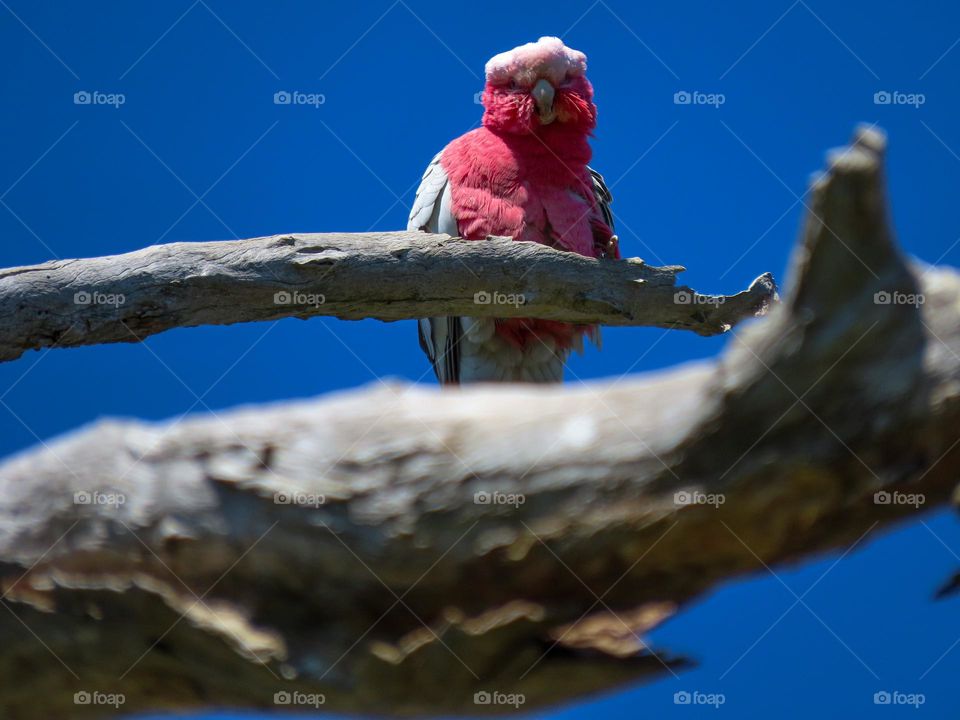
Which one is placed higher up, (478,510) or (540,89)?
(540,89)

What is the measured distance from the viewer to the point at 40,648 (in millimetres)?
1140

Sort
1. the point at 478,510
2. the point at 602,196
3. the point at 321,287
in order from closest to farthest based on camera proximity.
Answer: the point at 478,510 < the point at 321,287 < the point at 602,196

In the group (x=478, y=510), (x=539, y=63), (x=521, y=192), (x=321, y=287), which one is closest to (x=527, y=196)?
(x=521, y=192)

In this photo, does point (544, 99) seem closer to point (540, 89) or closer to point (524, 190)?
point (540, 89)

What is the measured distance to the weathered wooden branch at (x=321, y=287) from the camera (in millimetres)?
2197

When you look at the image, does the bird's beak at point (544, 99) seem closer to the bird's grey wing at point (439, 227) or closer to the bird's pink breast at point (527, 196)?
the bird's pink breast at point (527, 196)

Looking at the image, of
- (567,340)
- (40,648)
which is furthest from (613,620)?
(567,340)

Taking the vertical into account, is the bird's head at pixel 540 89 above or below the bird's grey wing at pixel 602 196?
above

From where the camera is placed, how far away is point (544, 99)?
350cm

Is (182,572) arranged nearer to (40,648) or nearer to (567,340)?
(40,648)

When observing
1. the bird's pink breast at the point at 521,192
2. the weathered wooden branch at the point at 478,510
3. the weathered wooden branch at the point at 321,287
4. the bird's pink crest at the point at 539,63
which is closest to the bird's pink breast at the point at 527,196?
the bird's pink breast at the point at 521,192

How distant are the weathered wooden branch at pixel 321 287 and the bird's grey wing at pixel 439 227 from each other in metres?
1.16

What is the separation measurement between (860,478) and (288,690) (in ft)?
1.95

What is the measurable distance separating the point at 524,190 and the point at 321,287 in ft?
4.54
